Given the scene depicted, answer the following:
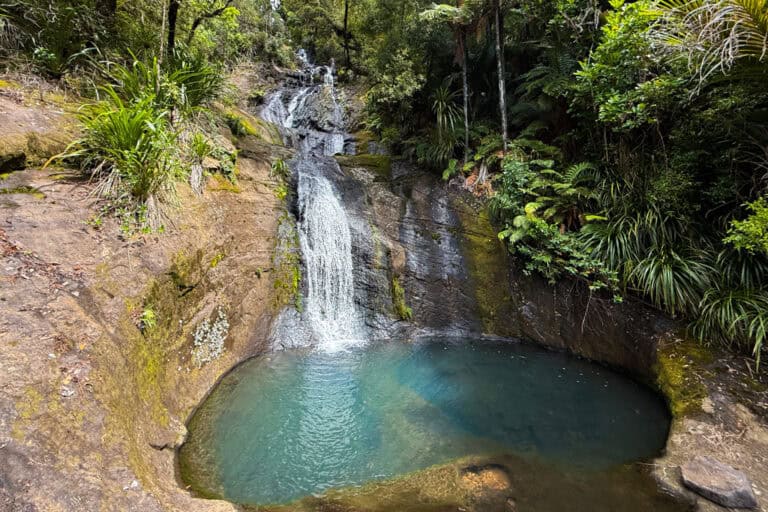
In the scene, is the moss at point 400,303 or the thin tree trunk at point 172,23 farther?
the moss at point 400,303

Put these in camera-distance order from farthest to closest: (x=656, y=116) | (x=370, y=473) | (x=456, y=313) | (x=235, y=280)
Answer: (x=456, y=313), (x=235, y=280), (x=656, y=116), (x=370, y=473)

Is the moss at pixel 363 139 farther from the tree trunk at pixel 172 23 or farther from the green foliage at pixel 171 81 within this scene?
the tree trunk at pixel 172 23

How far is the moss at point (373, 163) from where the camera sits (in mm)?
9461

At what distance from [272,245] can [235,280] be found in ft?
3.72

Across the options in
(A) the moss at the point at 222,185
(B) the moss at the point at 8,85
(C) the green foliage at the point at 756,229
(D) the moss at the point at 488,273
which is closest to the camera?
(C) the green foliage at the point at 756,229

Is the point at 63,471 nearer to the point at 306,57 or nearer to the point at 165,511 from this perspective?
the point at 165,511

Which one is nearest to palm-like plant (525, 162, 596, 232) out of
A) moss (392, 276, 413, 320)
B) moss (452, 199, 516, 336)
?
moss (452, 199, 516, 336)

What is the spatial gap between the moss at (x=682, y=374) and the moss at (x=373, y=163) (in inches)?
263

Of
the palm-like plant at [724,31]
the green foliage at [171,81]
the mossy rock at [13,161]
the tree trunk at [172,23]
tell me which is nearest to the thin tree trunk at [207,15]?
the tree trunk at [172,23]

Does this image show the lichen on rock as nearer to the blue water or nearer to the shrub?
the blue water

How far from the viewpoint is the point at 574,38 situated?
6898 millimetres

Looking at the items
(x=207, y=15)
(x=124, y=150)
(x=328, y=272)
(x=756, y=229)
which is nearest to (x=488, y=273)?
Answer: (x=328, y=272)

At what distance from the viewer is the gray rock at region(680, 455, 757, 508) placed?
10.4 ft

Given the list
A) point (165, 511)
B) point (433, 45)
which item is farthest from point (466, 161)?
point (165, 511)
